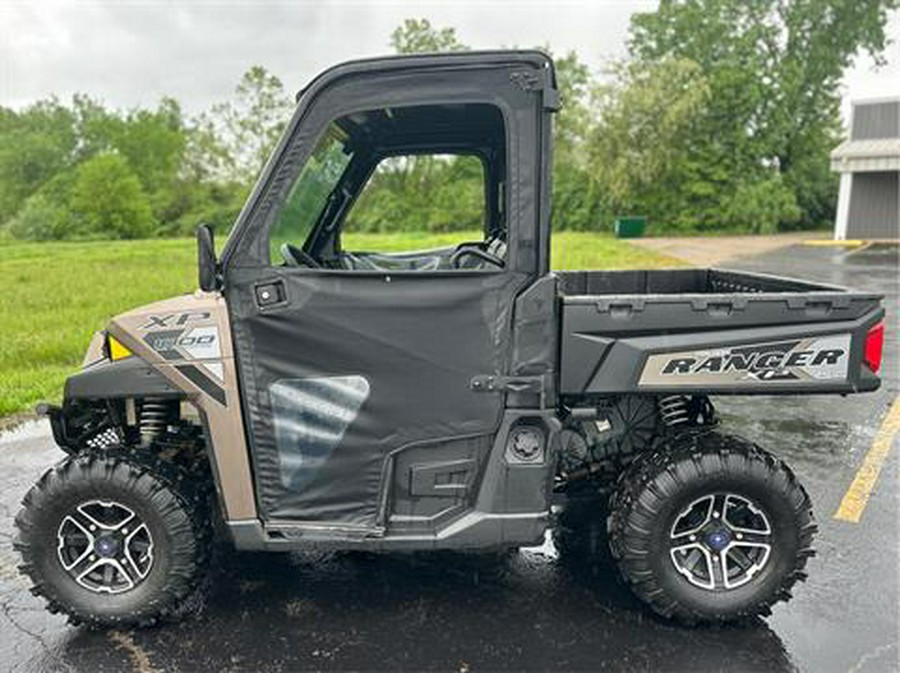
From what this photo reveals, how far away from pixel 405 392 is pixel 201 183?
5760cm

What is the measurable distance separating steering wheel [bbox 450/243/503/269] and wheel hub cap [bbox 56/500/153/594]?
1.79 meters

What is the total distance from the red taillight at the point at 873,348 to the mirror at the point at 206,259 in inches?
106

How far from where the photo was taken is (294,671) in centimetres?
278

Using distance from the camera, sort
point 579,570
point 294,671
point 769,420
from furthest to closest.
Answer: point 769,420, point 579,570, point 294,671

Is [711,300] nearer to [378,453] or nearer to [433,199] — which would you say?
[378,453]

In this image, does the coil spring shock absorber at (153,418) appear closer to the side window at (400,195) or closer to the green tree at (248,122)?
the side window at (400,195)

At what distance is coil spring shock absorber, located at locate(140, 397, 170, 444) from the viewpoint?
3.19 metres

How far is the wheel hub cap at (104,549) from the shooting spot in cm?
305

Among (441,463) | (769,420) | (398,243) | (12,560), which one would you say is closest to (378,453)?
(441,463)

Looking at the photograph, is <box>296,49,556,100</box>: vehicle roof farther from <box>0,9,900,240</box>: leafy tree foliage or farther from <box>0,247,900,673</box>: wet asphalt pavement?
<box>0,9,900,240</box>: leafy tree foliage

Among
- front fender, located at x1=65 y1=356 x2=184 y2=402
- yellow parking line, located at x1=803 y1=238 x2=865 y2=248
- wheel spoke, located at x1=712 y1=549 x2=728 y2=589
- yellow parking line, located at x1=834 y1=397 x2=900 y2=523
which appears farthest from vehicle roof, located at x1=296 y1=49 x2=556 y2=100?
yellow parking line, located at x1=803 y1=238 x2=865 y2=248

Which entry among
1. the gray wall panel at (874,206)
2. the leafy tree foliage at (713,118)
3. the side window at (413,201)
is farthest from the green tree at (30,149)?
the side window at (413,201)

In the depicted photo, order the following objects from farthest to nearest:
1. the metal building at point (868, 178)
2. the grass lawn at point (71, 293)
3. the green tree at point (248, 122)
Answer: the green tree at point (248, 122)
the metal building at point (868, 178)
the grass lawn at point (71, 293)

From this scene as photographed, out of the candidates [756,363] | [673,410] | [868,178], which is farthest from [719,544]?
[868,178]
